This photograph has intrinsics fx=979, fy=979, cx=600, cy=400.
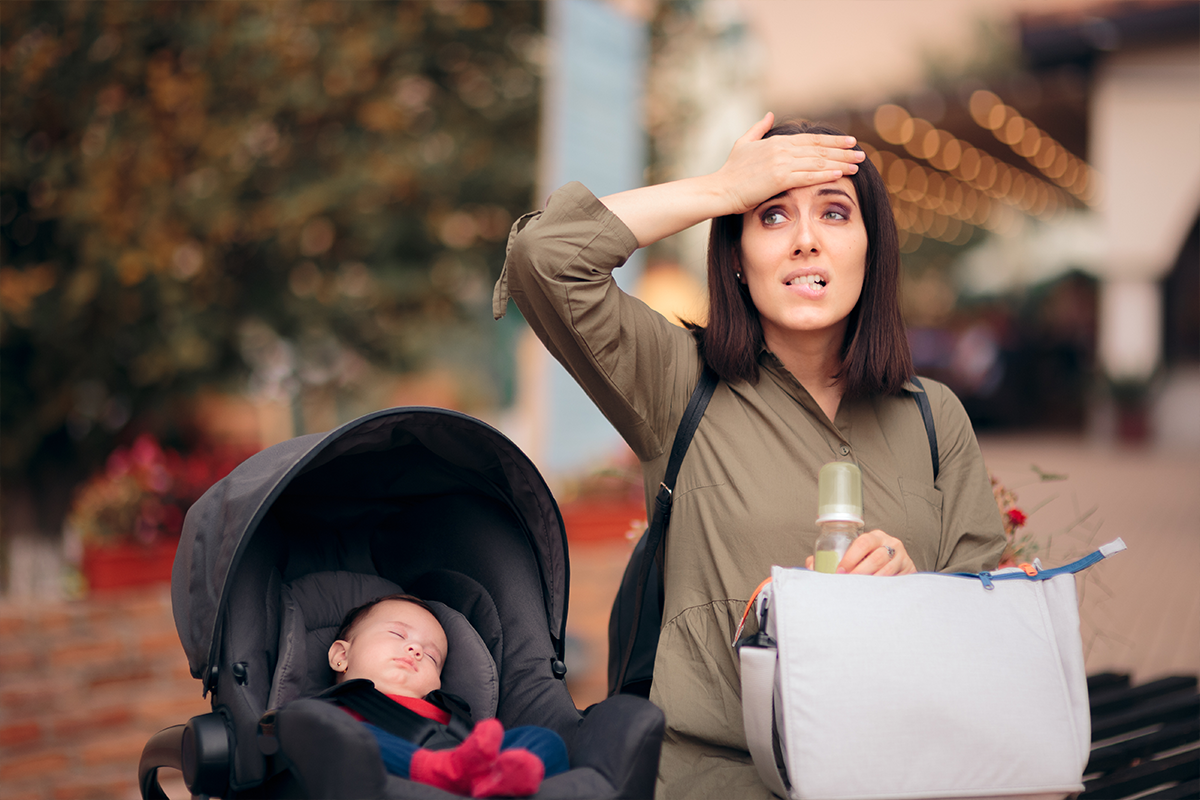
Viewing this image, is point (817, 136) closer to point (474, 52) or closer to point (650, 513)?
point (650, 513)

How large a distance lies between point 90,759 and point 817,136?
13.4 feet

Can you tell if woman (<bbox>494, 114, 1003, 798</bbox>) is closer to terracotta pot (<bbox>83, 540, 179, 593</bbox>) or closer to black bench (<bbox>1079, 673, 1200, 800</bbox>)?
black bench (<bbox>1079, 673, 1200, 800</bbox>)

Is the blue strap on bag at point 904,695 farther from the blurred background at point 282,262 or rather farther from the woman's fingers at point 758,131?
the blurred background at point 282,262

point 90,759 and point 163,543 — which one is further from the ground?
point 163,543

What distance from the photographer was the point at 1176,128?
1297cm

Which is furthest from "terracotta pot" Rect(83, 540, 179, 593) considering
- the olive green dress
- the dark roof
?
the dark roof

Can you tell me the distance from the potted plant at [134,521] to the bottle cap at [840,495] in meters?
5.08

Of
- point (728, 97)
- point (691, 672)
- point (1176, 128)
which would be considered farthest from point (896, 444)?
point (1176, 128)

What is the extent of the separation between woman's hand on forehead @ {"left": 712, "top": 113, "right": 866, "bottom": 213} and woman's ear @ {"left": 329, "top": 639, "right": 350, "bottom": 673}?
1.34 m

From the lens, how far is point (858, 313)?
7.35 ft

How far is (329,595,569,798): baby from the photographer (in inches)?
64.1

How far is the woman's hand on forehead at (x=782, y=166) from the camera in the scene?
205 cm

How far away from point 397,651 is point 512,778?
2.31 feet

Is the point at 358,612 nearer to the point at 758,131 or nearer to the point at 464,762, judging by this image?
the point at 464,762
